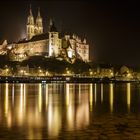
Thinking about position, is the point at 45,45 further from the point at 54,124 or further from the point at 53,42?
the point at 54,124

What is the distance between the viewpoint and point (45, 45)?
5399 inches

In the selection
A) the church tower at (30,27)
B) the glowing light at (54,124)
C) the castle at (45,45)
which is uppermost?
the church tower at (30,27)

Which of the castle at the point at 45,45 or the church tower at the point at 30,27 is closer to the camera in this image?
the castle at the point at 45,45

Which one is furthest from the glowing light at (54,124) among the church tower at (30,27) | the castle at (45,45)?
the church tower at (30,27)

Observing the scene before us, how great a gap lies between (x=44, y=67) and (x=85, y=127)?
342 ft

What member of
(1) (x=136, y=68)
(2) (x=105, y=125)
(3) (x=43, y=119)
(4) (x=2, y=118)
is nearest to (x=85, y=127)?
(2) (x=105, y=125)

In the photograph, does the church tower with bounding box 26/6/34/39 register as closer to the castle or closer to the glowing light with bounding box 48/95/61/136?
the castle

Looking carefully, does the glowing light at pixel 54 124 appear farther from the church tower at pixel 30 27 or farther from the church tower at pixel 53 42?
the church tower at pixel 30 27

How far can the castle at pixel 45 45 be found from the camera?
135 metres

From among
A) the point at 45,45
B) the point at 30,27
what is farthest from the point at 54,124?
the point at 30,27

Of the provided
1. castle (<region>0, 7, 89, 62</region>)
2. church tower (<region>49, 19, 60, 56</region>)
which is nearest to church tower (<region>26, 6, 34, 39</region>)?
castle (<region>0, 7, 89, 62</region>)

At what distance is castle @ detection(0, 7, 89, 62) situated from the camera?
135m

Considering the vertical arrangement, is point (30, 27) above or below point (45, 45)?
above

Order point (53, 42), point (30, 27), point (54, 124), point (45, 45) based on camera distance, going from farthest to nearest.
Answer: point (30, 27)
point (45, 45)
point (53, 42)
point (54, 124)
